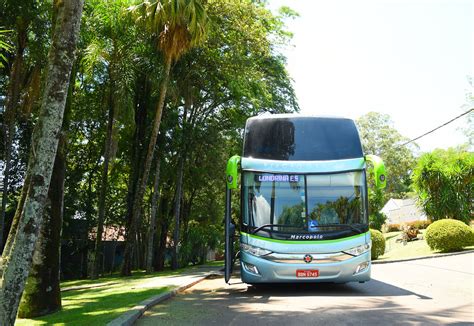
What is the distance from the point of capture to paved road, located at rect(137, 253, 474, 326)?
712 cm

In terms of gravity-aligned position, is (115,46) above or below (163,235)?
above

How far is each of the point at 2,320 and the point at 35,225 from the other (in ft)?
3.91

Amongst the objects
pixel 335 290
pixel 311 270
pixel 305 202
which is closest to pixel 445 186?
pixel 335 290

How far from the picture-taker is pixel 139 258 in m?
33.9

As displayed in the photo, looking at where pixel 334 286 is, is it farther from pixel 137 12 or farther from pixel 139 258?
pixel 139 258

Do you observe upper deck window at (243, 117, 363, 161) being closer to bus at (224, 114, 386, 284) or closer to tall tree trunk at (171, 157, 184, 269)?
bus at (224, 114, 386, 284)

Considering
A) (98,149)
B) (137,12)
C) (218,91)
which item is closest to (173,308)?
(137,12)

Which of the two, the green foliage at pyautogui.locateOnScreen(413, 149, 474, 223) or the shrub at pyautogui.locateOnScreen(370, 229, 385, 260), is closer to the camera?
the shrub at pyautogui.locateOnScreen(370, 229, 385, 260)

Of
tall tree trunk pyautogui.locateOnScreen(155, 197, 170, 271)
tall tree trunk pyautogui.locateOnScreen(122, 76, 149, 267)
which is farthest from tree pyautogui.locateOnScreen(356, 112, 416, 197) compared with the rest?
tall tree trunk pyautogui.locateOnScreen(122, 76, 149, 267)

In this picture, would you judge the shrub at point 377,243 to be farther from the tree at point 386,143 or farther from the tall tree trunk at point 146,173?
the tree at point 386,143

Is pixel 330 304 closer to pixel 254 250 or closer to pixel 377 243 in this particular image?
pixel 254 250

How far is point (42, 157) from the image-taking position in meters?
6.06

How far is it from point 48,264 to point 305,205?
17.6 feet

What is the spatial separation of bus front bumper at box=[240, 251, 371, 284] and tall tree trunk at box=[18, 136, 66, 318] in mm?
4036
